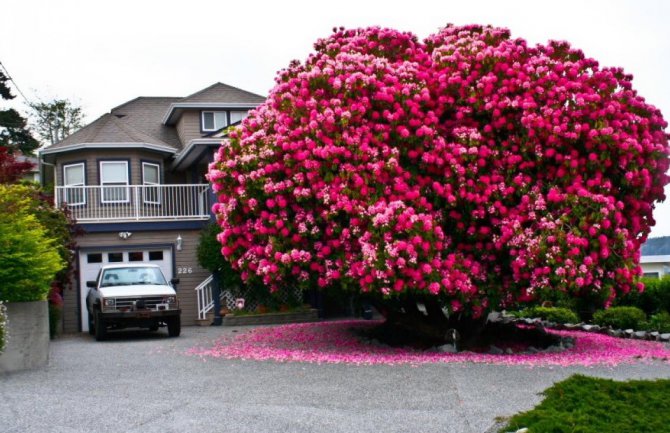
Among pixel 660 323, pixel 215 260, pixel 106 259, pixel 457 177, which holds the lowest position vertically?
pixel 660 323

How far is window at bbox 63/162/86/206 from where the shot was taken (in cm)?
2388

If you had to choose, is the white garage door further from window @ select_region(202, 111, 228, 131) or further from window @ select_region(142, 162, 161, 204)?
window @ select_region(202, 111, 228, 131)

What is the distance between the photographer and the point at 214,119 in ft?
87.8

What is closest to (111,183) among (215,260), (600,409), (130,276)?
(215,260)

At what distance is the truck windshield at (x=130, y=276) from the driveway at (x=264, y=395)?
520 centimetres

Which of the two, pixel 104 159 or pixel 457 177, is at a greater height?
pixel 104 159

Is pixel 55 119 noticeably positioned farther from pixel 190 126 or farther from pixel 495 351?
pixel 495 351

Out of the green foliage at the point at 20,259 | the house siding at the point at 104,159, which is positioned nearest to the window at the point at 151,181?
the house siding at the point at 104,159

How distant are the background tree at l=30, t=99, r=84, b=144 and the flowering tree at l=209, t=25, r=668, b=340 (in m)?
40.1

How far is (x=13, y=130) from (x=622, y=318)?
33.0 m

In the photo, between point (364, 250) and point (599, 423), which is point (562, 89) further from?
point (599, 423)

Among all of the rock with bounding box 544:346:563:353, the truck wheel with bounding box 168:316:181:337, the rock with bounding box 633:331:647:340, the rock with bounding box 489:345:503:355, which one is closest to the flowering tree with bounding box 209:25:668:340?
the rock with bounding box 489:345:503:355

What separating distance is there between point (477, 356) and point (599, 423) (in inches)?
256

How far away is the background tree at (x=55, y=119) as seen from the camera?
163 ft
